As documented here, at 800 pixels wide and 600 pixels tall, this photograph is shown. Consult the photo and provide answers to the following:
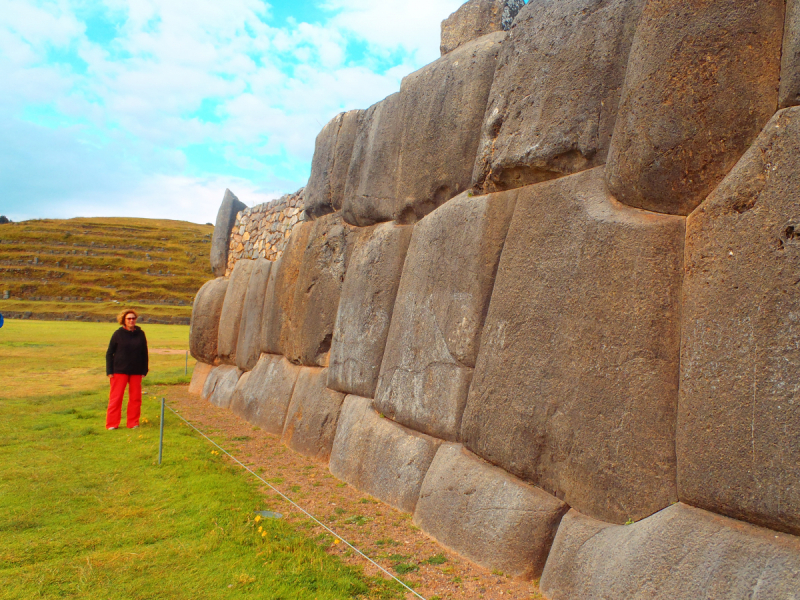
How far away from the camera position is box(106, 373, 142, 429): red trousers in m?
8.85

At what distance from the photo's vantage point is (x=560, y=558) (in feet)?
12.2

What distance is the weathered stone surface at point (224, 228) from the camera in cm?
1407

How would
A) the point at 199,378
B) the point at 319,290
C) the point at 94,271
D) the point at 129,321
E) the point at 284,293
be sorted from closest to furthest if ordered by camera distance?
the point at 319,290 < the point at 129,321 < the point at 284,293 < the point at 199,378 < the point at 94,271

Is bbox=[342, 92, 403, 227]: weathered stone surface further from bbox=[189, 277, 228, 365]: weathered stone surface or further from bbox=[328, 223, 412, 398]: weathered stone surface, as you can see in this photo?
bbox=[189, 277, 228, 365]: weathered stone surface

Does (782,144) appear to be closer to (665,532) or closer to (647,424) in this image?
(647,424)

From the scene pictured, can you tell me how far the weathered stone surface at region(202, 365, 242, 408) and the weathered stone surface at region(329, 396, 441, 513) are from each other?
491 cm

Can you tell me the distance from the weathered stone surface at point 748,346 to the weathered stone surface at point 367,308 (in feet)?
12.9

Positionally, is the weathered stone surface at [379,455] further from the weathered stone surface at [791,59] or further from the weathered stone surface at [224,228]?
the weathered stone surface at [224,228]

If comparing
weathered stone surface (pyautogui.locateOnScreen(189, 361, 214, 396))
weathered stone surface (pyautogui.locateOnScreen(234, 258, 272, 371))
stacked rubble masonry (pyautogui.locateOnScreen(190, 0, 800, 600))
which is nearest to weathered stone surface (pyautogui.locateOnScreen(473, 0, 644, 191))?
stacked rubble masonry (pyautogui.locateOnScreen(190, 0, 800, 600))

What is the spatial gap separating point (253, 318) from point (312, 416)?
3.96 meters

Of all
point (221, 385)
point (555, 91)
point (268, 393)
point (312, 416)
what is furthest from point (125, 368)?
point (555, 91)

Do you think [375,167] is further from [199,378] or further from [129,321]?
[199,378]

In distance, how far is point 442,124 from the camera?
609 cm

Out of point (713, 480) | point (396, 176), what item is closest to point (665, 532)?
point (713, 480)
